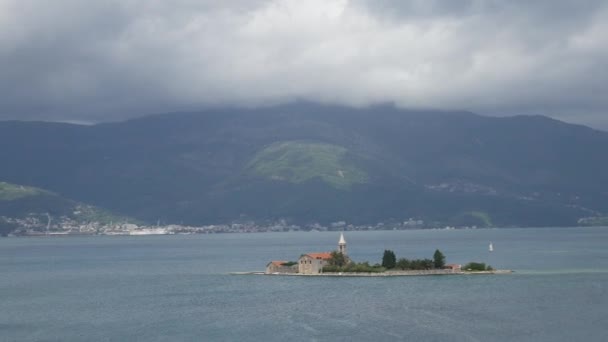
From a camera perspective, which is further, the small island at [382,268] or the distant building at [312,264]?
the distant building at [312,264]

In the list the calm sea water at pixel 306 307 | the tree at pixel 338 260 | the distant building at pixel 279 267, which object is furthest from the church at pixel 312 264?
the calm sea water at pixel 306 307

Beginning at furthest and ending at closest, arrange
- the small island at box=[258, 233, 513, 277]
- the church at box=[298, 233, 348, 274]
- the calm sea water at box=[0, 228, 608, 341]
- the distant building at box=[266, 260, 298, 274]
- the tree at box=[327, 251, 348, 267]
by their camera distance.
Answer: the distant building at box=[266, 260, 298, 274], the church at box=[298, 233, 348, 274], the tree at box=[327, 251, 348, 267], the small island at box=[258, 233, 513, 277], the calm sea water at box=[0, 228, 608, 341]

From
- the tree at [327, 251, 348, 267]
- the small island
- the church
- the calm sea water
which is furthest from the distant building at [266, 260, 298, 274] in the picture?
the tree at [327, 251, 348, 267]

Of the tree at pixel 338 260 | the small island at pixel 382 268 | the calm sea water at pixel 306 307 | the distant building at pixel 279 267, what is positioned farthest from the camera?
the distant building at pixel 279 267

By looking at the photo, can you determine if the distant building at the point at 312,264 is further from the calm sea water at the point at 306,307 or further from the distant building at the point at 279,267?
the calm sea water at the point at 306,307

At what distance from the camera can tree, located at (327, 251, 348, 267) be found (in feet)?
470

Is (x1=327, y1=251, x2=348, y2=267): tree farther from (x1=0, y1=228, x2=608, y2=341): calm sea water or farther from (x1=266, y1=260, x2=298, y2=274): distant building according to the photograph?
(x1=0, y1=228, x2=608, y2=341): calm sea water

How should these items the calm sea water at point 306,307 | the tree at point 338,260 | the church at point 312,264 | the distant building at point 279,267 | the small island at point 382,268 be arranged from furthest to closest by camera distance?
the distant building at point 279,267
the church at point 312,264
the tree at point 338,260
the small island at point 382,268
the calm sea water at point 306,307

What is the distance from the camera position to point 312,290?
118812mm

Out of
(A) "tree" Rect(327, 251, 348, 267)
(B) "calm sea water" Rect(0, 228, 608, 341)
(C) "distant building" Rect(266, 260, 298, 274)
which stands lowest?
(B) "calm sea water" Rect(0, 228, 608, 341)

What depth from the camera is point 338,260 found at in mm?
144125

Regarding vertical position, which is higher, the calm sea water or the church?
the church

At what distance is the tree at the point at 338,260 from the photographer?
14312 centimetres

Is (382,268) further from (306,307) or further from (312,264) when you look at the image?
(306,307)
